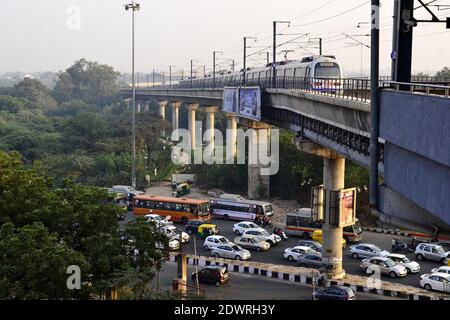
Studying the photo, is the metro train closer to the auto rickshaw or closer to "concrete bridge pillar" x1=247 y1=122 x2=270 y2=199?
"concrete bridge pillar" x1=247 y1=122 x2=270 y2=199

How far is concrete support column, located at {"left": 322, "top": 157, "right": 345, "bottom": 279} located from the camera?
18.8m

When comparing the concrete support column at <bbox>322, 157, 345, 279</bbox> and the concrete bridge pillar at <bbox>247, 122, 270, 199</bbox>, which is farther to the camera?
the concrete bridge pillar at <bbox>247, 122, 270, 199</bbox>

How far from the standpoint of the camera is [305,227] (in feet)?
82.7

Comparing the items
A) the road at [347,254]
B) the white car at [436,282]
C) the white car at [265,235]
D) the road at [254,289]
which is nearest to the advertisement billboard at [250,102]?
the white car at [265,235]

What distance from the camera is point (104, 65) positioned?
11950 centimetres

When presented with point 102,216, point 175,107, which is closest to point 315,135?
point 102,216

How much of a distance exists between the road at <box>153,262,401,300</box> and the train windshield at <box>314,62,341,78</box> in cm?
886

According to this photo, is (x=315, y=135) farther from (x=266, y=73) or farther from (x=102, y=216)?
(x=266, y=73)

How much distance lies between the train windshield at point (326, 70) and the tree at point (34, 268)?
14057mm

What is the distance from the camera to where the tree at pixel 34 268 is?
38.8 ft

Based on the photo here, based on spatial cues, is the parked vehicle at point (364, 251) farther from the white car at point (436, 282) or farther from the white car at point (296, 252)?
the white car at point (436, 282)

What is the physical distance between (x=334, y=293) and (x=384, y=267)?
3937 millimetres

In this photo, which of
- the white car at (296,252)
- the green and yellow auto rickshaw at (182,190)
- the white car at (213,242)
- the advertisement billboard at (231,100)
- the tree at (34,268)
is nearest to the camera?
the tree at (34,268)

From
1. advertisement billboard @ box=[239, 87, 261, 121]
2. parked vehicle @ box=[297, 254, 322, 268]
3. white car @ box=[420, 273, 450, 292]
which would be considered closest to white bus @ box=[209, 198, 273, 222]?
advertisement billboard @ box=[239, 87, 261, 121]
